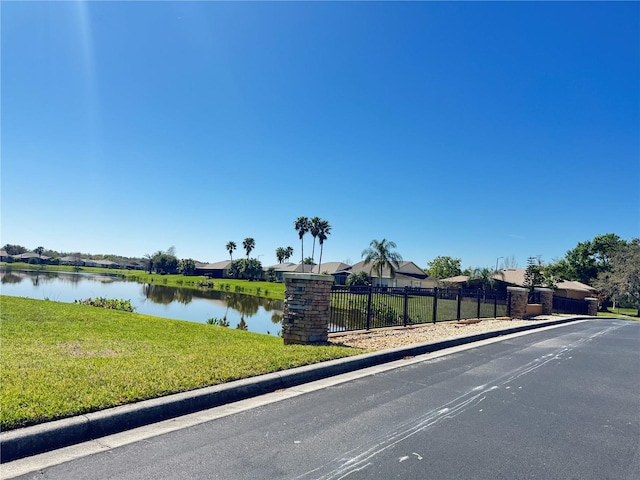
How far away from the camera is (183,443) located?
3.66 m

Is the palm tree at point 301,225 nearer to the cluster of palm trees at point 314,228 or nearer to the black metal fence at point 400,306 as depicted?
the cluster of palm trees at point 314,228

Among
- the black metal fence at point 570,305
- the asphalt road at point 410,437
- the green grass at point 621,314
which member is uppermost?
the black metal fence at point 570,305

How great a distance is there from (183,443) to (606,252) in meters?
66.7

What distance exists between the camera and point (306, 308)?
29.5 feet

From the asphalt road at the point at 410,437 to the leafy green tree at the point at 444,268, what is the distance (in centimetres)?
5712

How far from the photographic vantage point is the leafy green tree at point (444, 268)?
203ft

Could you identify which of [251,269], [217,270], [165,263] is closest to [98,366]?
[251,269]

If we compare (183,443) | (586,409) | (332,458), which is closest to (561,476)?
(332,458)

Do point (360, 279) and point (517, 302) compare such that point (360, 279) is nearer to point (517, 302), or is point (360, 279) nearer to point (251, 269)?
point (517, 302)

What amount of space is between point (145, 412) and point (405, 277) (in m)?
56.5

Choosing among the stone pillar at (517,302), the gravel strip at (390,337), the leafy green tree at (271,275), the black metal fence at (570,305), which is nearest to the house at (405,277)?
the leafy green tree at (271,275)

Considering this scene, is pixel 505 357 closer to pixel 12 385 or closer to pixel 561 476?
pixel 561 476

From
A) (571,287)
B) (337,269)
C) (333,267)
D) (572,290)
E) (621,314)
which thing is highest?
(333,267)

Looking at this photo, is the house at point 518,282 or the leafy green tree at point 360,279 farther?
the leafy green tree at point 360,279
